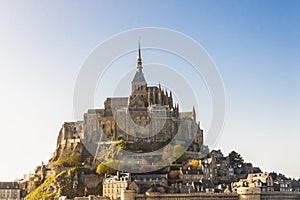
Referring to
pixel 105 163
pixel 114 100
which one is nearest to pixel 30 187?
pixel 105 163

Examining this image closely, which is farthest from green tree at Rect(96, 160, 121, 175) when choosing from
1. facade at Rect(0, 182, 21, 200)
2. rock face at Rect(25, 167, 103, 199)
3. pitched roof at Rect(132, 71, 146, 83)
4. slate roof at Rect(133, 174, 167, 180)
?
pitched roof at Rect(132, 71, 146, 83)

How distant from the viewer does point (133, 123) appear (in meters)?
66.1

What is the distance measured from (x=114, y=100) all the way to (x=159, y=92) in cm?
657

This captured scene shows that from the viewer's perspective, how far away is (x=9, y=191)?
63.8m

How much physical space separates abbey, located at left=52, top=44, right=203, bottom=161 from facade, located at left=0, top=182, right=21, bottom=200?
8234 mm

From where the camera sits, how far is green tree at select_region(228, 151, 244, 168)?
212 feet

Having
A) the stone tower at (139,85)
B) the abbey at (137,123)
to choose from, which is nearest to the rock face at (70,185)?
the abbey at (137,123)

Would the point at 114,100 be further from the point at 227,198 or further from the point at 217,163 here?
the point at 227,198

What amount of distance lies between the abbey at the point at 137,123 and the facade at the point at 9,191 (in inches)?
324

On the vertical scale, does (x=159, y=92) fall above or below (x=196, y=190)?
above

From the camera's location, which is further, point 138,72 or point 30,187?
point 138,72

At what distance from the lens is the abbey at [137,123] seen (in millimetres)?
65750

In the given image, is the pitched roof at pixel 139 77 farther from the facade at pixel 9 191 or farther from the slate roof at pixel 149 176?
the facade at pixel 9 191

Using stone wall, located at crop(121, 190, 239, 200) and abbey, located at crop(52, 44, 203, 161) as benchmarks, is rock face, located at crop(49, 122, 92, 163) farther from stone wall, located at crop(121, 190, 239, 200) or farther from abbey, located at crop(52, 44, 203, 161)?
stone wall, located at crop(121, 190, 239, 200)
